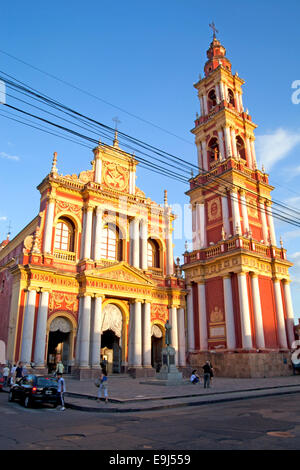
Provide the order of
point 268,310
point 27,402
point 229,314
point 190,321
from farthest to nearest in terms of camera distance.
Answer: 1. point 190,321
2. point 268,310
3. point 229,314
4. point 27,402

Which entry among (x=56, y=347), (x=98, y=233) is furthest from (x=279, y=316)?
(x=56, y=347)

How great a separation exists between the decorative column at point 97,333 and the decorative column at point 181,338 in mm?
7209

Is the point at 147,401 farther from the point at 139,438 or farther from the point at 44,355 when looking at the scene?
the point at 44,355

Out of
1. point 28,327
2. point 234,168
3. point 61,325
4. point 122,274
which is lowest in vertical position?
point 28,327

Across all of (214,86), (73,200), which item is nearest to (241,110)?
(214,86)

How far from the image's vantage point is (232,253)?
87.0 feet

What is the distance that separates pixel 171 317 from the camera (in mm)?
28078

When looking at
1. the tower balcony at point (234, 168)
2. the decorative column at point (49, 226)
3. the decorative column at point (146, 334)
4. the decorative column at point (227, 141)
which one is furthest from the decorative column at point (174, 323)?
the decorative column at point (227, 141)

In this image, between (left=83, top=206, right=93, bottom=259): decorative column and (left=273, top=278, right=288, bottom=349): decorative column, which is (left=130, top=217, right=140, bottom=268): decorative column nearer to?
(left=83, top=206, right=93, bottom=259): decorative column

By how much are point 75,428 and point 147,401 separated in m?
4.99

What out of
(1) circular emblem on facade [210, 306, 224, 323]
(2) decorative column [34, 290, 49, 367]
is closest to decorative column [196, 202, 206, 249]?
(1) circular emblem on facade [210, 306, 224, 323]

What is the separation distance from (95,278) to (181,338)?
8695mm

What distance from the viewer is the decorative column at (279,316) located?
2684 centimetres

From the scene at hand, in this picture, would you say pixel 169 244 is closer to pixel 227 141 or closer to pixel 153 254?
pixel 153 254
